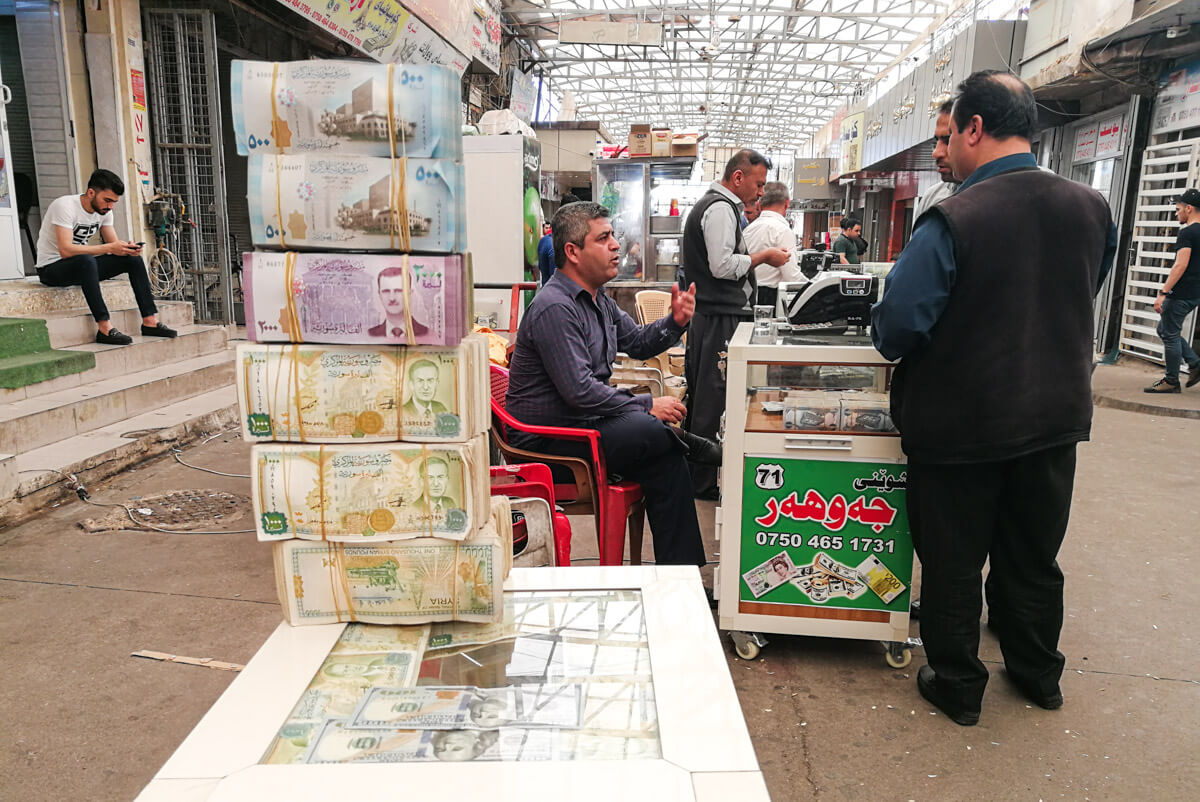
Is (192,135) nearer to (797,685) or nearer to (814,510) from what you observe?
(814,510)

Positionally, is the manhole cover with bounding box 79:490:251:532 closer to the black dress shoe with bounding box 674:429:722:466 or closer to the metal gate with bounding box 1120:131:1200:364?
the black dress shoe with bounding box 674:429:722:466

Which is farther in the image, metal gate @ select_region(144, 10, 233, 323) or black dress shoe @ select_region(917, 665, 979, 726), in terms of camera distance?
metal gate @ select_region(144, 10, 233, 323)

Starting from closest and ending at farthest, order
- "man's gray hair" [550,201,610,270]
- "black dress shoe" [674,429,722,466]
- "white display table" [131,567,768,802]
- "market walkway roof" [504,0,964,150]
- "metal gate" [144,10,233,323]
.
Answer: "white display table" [131,567,768,802]
"man's gray hair" [550,201,610,270]
"black dress shoe" [674,429,722,466]
"metal gate" [144,10,233,323]
"market walkway roof" [504,0,964,150]

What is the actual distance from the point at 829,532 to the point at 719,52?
17361 millimetres

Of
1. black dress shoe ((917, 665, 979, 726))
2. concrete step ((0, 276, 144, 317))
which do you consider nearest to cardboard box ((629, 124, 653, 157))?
concrete step ((0, 276, 144, 317))

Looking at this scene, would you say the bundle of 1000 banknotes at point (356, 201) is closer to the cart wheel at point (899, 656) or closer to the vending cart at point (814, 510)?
the vending cart at point (814, 510)

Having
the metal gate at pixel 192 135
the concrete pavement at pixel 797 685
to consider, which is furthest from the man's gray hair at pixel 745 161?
the metal gate at pixel 192 135

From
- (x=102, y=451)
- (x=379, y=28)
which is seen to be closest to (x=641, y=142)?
(x=379, y=28)

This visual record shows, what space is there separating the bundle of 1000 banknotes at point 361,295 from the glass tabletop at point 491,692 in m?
0.58

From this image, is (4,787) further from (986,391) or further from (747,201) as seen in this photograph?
(747,201)

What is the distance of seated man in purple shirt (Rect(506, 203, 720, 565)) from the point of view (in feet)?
9.12

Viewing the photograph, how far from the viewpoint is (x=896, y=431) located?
243 cm

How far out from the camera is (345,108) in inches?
56.2

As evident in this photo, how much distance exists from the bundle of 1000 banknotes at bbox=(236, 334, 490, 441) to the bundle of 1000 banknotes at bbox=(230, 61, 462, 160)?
0.37 m
